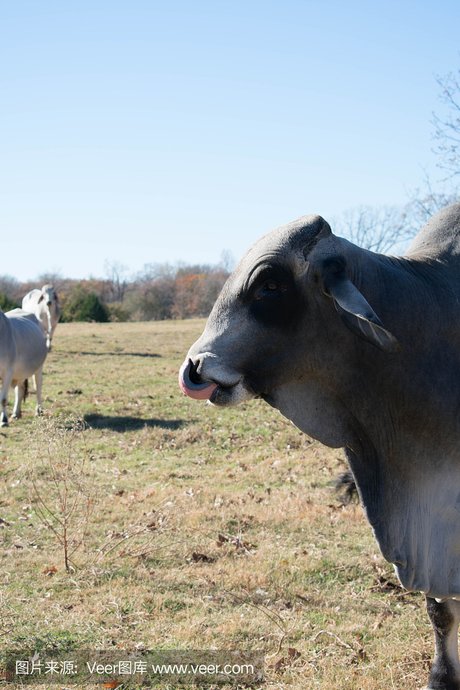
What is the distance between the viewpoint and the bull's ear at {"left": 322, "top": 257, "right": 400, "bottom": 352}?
2.71 meters

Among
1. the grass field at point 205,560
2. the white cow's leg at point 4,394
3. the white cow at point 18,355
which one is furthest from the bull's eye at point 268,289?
the white cow's leg at point 4,394

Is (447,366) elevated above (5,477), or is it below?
above

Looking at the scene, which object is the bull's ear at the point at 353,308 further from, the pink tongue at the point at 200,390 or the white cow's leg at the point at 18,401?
the white cow's leg at the point at 18,401

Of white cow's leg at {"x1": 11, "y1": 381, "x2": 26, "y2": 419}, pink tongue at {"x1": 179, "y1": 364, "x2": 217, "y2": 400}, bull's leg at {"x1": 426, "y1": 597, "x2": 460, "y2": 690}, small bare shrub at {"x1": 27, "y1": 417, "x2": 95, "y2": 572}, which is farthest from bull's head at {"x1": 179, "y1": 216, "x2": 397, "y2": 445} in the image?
white cow's leg at {"x1": 11, "y1": 381, "x2": 26, "y2": 419}

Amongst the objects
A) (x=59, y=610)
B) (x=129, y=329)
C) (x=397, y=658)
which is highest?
(x=397, y=658)

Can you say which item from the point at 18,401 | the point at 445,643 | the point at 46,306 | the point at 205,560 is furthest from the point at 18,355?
the point at 445,643

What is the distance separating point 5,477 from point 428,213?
11913 mm

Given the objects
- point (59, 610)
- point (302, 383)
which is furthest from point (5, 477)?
point (302, 383)

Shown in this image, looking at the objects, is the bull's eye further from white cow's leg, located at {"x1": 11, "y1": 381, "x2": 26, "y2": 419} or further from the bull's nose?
white cow's leg, located at {"x1": 11, "y1": 381, "x2": 26, "y2": 419}

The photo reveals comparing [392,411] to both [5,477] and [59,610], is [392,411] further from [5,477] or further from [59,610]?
[5,477]

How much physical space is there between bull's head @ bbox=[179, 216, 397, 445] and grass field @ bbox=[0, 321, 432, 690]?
2054 millimetres

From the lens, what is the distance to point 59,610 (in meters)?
5.09

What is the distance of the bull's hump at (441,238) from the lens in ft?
11.3

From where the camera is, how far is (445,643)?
3811mm
